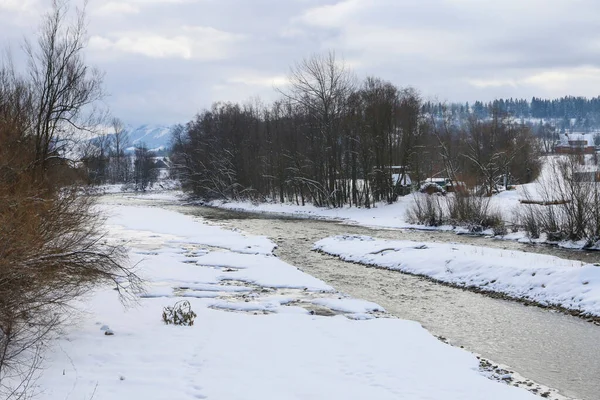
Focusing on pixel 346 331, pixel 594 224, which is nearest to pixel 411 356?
pixel 346 331

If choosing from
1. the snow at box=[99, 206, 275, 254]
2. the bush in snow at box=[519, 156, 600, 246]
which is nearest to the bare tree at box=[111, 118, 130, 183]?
the snow at box=[99, 206, 275, 254]

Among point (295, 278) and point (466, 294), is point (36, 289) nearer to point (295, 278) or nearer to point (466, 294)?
point (295, 278)

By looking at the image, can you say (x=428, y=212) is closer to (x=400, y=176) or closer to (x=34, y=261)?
(x=400, y=176)

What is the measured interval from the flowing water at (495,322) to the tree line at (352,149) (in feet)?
68.4

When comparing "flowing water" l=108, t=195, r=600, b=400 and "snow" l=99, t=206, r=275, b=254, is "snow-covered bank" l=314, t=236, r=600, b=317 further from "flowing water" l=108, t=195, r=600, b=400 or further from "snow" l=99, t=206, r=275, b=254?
"snow" l=99, t=206, r=275, b=254

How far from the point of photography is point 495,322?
12.9m

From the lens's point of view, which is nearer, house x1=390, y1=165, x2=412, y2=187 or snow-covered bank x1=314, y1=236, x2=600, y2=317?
snow-covered bank x1=314, y1=236, x2=600, y2=317

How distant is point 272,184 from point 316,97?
15.9 m

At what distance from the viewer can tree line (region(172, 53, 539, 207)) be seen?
49.8 meters

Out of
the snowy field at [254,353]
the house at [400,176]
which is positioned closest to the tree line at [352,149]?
the house at [400,176]

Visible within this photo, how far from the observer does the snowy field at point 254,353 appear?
754 cm

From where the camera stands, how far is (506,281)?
54.2 ft

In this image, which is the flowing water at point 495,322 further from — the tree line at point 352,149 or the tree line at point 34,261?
the tree line at point 352,149

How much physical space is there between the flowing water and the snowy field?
3.23ft
